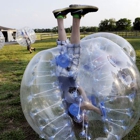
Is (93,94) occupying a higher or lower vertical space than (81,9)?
lower

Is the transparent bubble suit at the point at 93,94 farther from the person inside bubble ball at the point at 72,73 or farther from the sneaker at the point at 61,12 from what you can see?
the sneaker at the point at 61,12

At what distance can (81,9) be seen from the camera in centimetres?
241

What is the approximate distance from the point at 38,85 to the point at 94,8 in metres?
1.05

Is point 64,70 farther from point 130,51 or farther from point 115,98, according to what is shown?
point 130,51

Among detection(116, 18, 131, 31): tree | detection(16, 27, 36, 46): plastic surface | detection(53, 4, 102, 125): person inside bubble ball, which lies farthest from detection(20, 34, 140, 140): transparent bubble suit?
detection(116, 18, 131, 31): tree

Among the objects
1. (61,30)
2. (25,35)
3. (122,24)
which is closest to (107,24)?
(122,24)

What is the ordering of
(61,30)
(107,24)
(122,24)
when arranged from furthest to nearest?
1. (122,24)
2. (107,24)
3. (61,30)

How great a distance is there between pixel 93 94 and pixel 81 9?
0.93m

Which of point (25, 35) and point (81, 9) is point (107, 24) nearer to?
point (25, 35)

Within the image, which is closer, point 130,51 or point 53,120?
Answer: point 53,120

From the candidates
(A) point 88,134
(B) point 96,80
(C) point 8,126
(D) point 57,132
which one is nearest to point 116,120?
(A) point 88,134

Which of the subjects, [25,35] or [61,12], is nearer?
[61,12]

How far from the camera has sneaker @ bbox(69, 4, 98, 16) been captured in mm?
2385

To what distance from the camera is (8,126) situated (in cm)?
385
